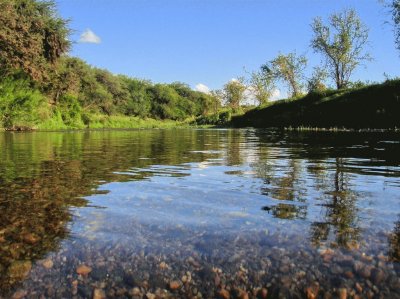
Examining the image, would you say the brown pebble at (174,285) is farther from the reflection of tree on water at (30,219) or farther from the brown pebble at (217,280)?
the reflection of tree on water at (30,219)

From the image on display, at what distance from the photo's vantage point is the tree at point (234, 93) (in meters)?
80.0

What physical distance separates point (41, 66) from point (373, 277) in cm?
3779

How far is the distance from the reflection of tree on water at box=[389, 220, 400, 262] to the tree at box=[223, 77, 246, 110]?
7649 centimetres

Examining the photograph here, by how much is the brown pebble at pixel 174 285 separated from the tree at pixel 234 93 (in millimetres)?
77605

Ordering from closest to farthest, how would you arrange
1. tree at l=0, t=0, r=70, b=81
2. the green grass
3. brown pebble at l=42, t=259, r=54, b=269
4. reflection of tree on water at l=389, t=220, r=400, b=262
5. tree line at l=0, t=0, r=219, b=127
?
brown pebble at l=42, t=259, r=54, b=269
reflection of tree on water at l=389, t=220, r=400, b=262
tree at l=0, t=0, r=70, b=81
tree line at l=0, t=0, r=219, b=127
the green grass

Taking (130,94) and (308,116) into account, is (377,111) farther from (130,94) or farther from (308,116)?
(130,94)

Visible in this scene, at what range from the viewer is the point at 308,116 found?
42000mm

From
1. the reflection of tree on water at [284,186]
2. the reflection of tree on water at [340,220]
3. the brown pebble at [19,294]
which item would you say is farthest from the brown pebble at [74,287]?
the reflection of tree on water at [284,186]

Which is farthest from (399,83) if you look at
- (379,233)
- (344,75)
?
(379,233)

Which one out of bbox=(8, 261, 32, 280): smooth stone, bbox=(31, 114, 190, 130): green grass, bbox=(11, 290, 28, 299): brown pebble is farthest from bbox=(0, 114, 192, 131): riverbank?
bbox=(11, 290, 28, 299): brown pebble

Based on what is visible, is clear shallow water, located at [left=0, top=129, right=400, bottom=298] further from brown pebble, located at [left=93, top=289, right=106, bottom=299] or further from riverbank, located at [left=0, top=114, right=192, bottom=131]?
riverbank, located at [left=0, top=114, right=192, bottom=131]

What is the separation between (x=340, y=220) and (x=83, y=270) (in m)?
2.70

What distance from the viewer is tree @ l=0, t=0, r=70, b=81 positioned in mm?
29828

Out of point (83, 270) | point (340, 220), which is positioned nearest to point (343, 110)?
point (340, 220)
